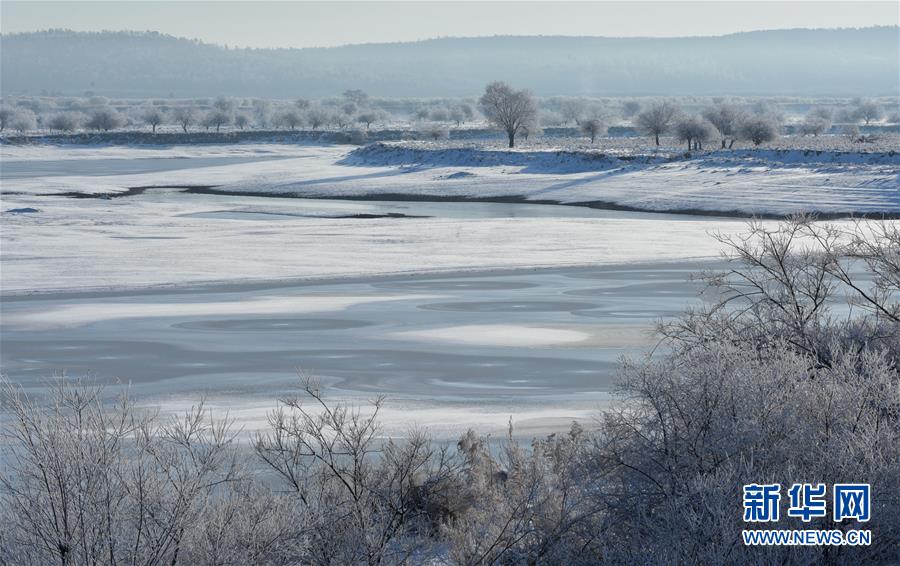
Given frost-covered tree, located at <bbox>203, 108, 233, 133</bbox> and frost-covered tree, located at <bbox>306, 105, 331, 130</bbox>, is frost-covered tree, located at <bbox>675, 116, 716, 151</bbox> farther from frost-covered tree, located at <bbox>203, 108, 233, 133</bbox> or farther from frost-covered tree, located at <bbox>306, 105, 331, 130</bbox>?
frost-covered tree, located at <bbox>203, 108, 233, 133</bbox>

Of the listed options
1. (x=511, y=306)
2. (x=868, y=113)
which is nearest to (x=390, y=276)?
(x=511, y=306)

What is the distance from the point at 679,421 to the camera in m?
10.6

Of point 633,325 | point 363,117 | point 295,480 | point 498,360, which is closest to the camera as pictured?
point 295,480

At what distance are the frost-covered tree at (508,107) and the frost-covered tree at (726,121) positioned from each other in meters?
12.4

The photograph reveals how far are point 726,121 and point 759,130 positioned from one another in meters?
5.80

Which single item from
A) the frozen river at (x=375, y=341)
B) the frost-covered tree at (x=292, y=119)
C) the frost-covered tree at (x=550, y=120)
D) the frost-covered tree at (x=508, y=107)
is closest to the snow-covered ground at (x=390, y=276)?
the frozen river at (x=375, y=341)

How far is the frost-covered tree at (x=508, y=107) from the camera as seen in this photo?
269 ft

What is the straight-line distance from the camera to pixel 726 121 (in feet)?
242

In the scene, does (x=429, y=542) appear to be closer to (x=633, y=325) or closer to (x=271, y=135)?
(x=633, y=325)

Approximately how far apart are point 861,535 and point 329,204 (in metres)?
43.8

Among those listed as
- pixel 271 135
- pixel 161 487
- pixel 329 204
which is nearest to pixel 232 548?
pixel 161 487

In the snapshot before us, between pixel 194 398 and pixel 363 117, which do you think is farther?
pixel 363 117

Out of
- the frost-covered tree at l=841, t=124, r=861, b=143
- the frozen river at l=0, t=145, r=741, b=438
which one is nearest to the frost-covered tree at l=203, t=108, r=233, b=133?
the frost-covered tree at l=841, t=124, r=861, b=143

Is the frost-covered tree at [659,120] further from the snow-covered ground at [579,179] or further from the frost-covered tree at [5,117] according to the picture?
the frost-covered tree at [5,117]
